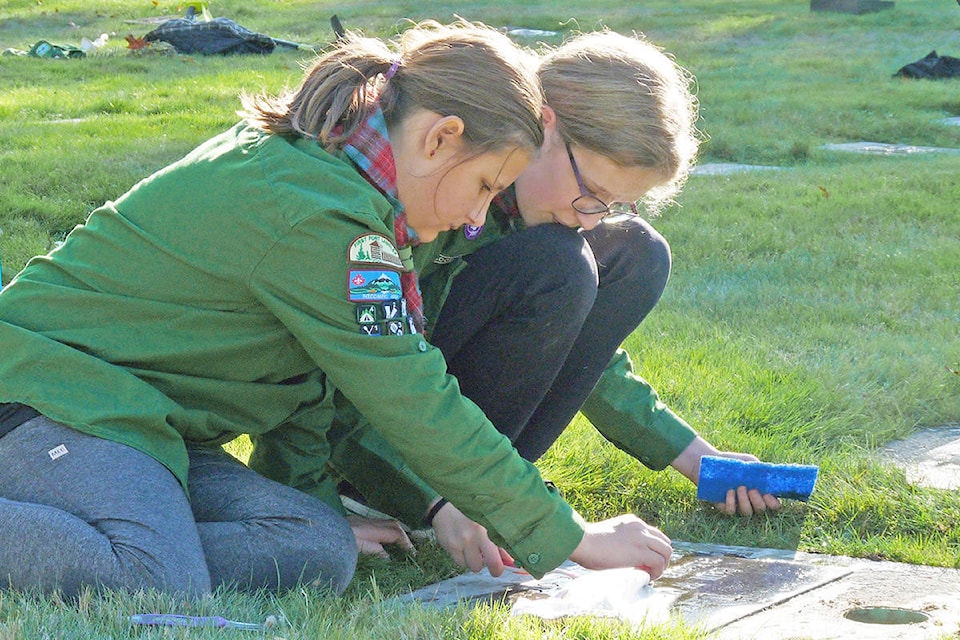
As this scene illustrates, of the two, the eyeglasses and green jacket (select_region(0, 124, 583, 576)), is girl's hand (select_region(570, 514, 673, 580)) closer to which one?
green jacket (select_region(0, 124, 583, 576))

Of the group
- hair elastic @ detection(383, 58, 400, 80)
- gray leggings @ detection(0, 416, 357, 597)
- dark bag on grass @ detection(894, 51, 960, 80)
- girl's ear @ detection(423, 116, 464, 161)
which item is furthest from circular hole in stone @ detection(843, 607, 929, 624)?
dark bag on grass @ detection(894, 51, 960, 80)

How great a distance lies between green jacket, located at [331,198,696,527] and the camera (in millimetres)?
2381

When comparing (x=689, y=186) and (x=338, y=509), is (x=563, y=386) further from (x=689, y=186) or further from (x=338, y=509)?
(x=689, y=186)

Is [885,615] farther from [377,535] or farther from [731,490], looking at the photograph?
[377,535]

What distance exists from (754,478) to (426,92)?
120 centimetres

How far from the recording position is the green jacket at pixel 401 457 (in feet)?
7.81

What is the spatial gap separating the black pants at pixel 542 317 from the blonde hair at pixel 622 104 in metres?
0.19

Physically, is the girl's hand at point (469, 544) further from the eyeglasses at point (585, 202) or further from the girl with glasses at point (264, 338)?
the eyeglasses at point (585, 202)

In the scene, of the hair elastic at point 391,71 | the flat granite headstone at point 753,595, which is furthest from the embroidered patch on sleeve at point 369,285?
the flat granite headstone at point 753,595

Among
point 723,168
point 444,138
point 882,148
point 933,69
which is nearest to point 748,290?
point 444,138

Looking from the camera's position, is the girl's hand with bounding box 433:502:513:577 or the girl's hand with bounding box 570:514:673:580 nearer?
the girl's hand with bounding box 570:514:673:580

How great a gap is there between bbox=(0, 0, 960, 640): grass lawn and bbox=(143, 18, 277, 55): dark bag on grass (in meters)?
0.52

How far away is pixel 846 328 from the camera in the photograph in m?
3.97

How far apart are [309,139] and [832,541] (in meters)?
1.41
